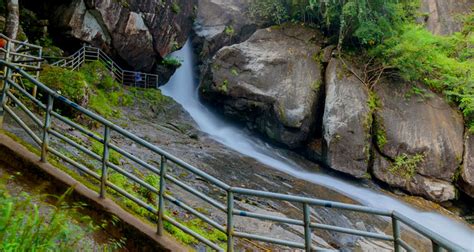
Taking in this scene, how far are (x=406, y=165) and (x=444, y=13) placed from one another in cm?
1410

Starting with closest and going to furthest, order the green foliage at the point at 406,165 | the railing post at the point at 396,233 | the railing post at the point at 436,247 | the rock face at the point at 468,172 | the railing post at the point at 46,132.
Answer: the railing post at the point at 436,247 < the railing post at the point at 396,233 < the railing post at the point at 46,132 < the rock face at the point at 468,172 < the green foliage at the point at 406,165

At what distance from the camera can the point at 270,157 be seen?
13.9m

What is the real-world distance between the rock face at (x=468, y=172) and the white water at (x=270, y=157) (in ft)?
7.08

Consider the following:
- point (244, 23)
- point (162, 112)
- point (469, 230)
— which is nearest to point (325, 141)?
point (469, 230)

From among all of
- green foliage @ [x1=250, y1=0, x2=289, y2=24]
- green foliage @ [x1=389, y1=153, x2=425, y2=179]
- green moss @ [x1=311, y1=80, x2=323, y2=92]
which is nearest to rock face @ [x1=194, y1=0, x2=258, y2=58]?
green foliage @ [x1=250, y1=0, x2=289, y2=24]

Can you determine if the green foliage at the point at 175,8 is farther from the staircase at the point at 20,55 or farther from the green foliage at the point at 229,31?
the staircase at the point at 20,55

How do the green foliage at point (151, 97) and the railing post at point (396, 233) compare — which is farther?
the green foliage at point (151, 97)

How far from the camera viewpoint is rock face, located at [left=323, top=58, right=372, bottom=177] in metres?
12.9

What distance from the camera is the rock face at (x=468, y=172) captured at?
1252 centimetres

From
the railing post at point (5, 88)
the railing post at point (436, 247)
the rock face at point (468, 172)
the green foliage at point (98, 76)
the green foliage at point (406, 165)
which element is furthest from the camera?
the green foliage at point (98, 76)

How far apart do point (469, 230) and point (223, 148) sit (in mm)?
8381

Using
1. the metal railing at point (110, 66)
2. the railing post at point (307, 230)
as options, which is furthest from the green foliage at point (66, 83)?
the railing post at point (307, 230)

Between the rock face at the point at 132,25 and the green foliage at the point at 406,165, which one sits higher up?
the rock face at the point at 132,25

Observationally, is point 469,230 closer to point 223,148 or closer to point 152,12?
point 223,148
